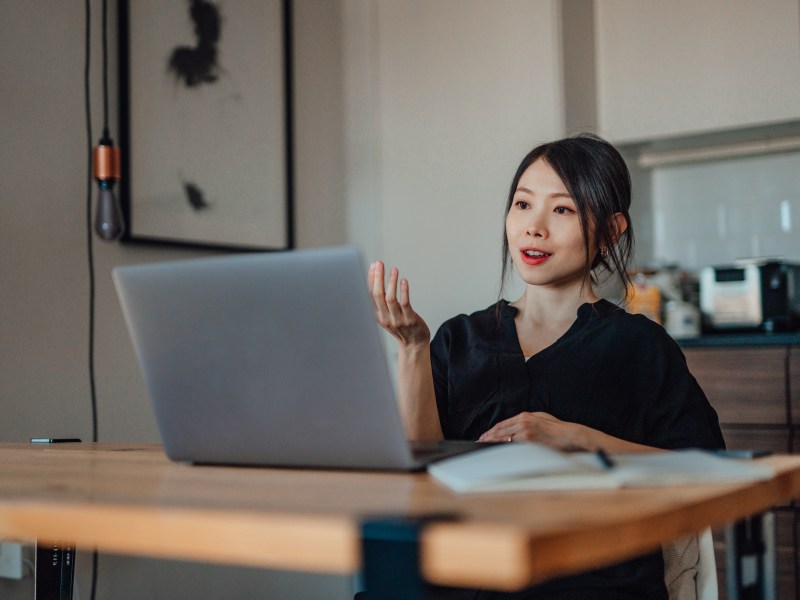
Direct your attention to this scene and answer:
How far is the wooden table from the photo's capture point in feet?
1.88

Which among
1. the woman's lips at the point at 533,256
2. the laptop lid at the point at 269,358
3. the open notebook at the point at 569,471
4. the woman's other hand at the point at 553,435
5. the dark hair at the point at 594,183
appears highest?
the dark hair at the point at 594,183

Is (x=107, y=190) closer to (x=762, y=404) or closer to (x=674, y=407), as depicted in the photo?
(x=674, y=407)

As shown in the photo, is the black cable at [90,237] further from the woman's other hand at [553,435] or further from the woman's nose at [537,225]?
the woman's other hand at [553,435]

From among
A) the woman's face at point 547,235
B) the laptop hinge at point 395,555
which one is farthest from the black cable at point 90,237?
the laptop hinge at point 395,555

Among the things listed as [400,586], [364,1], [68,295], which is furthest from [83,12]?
[400,586]

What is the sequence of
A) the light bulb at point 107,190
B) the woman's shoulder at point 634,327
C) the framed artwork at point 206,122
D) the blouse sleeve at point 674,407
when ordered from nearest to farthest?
the blouse sleeve at point 674,407 < the woman's shoulder at point 634,327 < the light bulb at point 107,190 < the framed artwork at point 206,122

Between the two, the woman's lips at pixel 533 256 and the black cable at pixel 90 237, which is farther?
the black cable at pixel 90 237

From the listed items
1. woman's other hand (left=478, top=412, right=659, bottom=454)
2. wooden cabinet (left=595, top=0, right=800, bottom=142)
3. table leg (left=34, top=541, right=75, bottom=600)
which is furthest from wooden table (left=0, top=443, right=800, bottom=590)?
wooden cabinet (left=595, top=0, right=800, bottom=142)

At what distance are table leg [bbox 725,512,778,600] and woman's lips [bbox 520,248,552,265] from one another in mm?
708

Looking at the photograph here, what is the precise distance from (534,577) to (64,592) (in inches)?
42.9

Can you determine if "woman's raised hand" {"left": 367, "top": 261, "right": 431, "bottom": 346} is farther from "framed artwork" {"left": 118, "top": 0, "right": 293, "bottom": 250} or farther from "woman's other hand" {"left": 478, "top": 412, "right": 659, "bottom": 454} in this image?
"framed artwork" {"left": 118, "top": 0, "right": 293, "bottom": 250}

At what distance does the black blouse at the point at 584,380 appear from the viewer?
141 cm

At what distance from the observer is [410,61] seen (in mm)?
3322

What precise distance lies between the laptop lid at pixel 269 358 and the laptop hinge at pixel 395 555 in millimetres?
272
